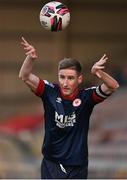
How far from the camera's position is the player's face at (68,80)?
8.42 metres

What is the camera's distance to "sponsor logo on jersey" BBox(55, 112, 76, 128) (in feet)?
27.6

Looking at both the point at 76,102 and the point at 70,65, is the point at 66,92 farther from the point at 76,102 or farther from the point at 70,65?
the point at 70,65

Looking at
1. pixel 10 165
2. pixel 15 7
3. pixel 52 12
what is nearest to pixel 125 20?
pixel 15 7

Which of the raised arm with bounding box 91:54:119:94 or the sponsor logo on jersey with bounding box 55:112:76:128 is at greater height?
the raised arm with bounding box 91:54:119:94

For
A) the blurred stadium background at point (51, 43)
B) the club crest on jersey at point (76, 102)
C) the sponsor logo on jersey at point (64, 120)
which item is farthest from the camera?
the blurred stadium background at point (51, 43)

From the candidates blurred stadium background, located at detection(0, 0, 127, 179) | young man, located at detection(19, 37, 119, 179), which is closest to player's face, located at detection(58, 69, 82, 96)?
young man, located at detection(19, 37, 119, 179)

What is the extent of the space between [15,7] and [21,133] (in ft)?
13.2

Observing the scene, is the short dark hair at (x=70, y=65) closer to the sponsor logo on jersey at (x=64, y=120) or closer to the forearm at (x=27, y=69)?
the forearm at (x=27, y=69)

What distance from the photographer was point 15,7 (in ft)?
66.6

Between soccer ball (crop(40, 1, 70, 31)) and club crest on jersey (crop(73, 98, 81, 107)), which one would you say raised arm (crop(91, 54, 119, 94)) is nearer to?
club crest on jersey (crop(73, 98, 81, 107))

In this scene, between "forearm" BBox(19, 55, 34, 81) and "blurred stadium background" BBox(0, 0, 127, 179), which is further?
"blurred stadium background" BBox(0, 0, 127, 179)

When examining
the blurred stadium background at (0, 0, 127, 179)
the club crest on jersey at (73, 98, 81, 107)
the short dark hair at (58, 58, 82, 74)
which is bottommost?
the blurred stadium background at (0, 0, 127, 179)

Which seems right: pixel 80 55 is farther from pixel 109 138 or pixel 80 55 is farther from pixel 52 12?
pixel 52 12

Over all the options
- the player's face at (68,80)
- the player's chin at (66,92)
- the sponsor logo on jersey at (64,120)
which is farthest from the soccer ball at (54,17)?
the sponsor logo on jersey at (64,120)
